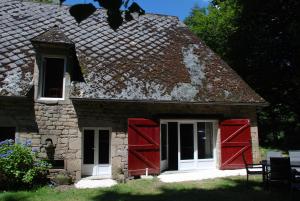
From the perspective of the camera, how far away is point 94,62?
13172 mm

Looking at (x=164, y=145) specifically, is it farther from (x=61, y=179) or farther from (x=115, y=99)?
(x=61, y=179)

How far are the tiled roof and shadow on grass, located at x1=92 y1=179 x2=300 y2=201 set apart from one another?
3671 mm

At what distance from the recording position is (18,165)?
10219 millimetres

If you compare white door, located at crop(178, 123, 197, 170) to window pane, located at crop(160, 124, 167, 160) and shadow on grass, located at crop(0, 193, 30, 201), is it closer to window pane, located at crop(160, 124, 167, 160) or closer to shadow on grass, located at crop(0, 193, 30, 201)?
window pane, located at crop(160, 124, 167, 160)

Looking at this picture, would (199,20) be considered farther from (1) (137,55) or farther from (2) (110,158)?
(2) (110,158)

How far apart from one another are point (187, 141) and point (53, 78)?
18.0 ft

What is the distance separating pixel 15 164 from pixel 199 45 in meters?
9.31

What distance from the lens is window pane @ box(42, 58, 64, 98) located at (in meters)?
12.0

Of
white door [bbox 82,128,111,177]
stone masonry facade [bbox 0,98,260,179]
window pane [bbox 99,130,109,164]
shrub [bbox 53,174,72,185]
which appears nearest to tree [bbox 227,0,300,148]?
stone masonry facade [bbox 0,98,260,179]

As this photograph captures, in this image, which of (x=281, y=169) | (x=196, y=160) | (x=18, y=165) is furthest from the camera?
(x=196, y=160)

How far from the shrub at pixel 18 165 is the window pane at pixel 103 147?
225 cm

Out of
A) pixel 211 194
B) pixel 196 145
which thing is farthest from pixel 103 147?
pixel 211 194

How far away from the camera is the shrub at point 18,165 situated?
32.9ft

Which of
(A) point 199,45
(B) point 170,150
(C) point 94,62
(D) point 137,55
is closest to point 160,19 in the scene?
(A) point 199,45
